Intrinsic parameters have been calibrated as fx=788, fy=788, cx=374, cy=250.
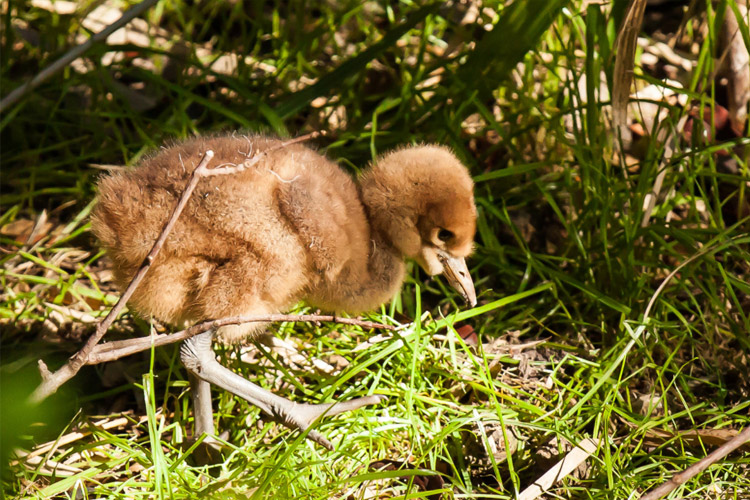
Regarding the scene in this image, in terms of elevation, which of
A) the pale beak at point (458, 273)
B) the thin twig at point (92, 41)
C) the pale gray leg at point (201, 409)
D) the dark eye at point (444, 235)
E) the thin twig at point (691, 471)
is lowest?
the pale gray leg at point (201, 409)

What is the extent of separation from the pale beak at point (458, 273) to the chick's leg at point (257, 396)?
0.42 metres

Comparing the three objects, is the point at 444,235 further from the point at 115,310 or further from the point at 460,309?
the point at 115,310

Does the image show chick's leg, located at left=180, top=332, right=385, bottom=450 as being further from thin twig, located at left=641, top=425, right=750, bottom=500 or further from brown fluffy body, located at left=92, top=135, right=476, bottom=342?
thin twig, located at left=641, top=425, right=750, bottom=500

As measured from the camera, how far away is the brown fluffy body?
1.90 metres

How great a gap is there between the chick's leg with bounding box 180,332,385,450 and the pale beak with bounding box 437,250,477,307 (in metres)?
0.42

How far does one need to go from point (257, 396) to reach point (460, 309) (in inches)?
32.8

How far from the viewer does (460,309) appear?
2.66m

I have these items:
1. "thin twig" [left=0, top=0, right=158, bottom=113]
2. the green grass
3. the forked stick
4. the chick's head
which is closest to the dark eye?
the chick's head

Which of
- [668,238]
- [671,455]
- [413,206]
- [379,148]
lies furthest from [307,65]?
[671,455]

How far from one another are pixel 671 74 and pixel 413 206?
1.71 metres

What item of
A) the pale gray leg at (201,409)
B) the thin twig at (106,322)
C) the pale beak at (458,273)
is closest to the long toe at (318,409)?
the pale gray leg at (201,409)

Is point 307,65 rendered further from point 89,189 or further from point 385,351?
point 385,351

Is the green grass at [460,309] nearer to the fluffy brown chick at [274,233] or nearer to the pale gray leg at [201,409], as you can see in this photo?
the pale gray leg at [201,409]

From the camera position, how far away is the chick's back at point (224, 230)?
6.23 ft
